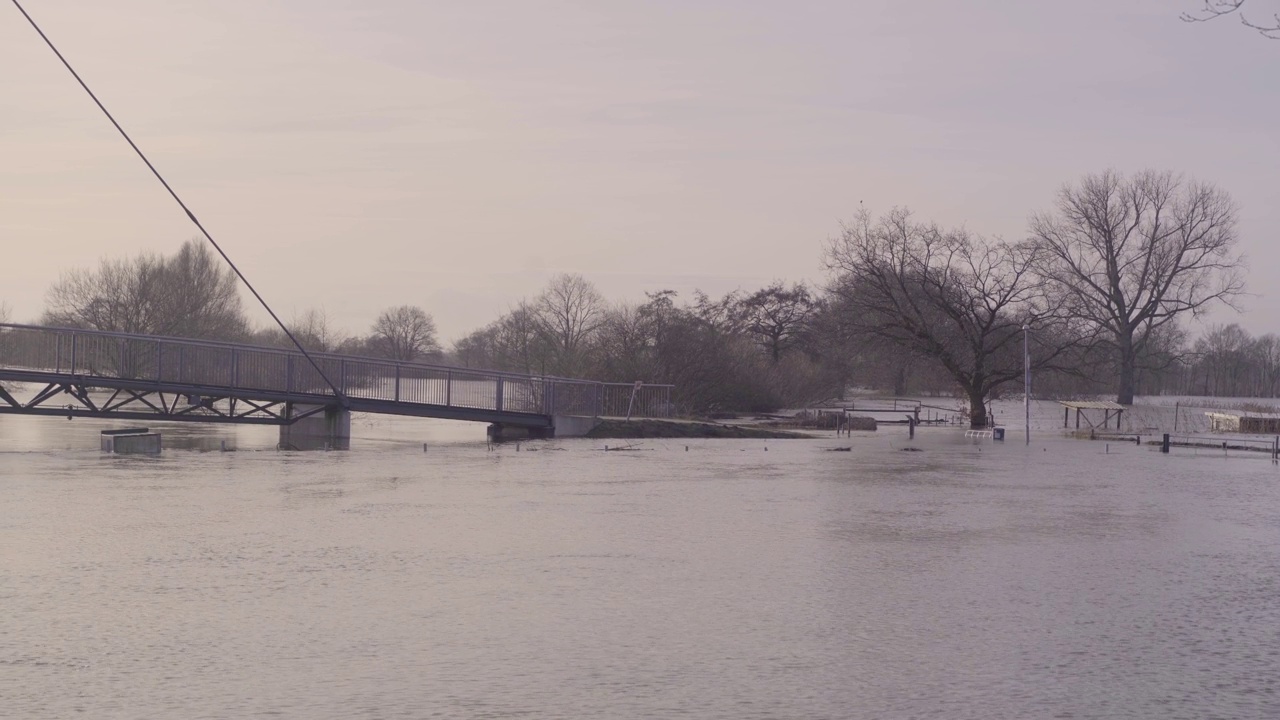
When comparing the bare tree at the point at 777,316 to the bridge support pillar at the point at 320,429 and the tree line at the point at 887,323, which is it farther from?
the bridge support pillar at the point at 320,429

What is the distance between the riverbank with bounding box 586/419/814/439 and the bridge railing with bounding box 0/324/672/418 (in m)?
1.12

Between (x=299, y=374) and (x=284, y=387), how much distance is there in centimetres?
73

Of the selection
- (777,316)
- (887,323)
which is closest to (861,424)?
(887,323)

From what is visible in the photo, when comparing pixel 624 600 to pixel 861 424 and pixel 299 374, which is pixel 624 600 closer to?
pixel 299 374

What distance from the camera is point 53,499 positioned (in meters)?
20.5

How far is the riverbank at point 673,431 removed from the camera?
148 feet

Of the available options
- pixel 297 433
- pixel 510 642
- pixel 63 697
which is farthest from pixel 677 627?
pixel 297 433

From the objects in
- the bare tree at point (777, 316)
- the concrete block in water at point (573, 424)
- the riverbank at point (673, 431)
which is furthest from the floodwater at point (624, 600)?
the bare tree at point (777, 316)

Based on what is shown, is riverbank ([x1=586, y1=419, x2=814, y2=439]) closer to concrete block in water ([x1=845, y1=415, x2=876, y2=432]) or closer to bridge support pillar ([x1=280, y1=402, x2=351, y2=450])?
concrete block in water ([x1=845, y1=415, x2=876, y2=432])

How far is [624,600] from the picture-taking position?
12344mm

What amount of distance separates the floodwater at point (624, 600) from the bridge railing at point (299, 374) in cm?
1182

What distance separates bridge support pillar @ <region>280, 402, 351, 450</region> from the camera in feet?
125

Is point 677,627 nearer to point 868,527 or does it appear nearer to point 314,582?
point 314,582

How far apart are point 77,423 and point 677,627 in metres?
44.1
